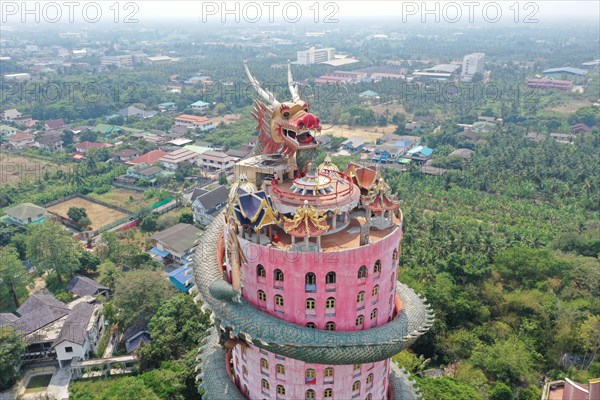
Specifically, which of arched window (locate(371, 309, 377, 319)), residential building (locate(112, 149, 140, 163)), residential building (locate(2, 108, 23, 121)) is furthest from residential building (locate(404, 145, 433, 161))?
residential building (locate(2, 108, 23, 121))

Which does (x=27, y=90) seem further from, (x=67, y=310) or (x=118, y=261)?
(x=67, y=310)

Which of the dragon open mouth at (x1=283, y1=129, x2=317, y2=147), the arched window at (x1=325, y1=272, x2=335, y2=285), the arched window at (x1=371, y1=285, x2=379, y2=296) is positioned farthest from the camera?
the dragon open mouth at (x1=283, y1=129, x2=317, y2=147)

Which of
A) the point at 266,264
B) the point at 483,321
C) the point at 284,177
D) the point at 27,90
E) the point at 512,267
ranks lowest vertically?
the point at 483,321

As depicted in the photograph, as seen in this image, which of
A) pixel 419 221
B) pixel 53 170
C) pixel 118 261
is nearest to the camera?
pixel 118 261

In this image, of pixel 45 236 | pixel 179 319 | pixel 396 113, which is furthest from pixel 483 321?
pixel 396 113

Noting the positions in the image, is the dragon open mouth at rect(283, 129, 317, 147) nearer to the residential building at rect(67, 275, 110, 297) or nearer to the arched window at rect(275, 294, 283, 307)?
the arched window at rect(275, 294, 283, 307)
